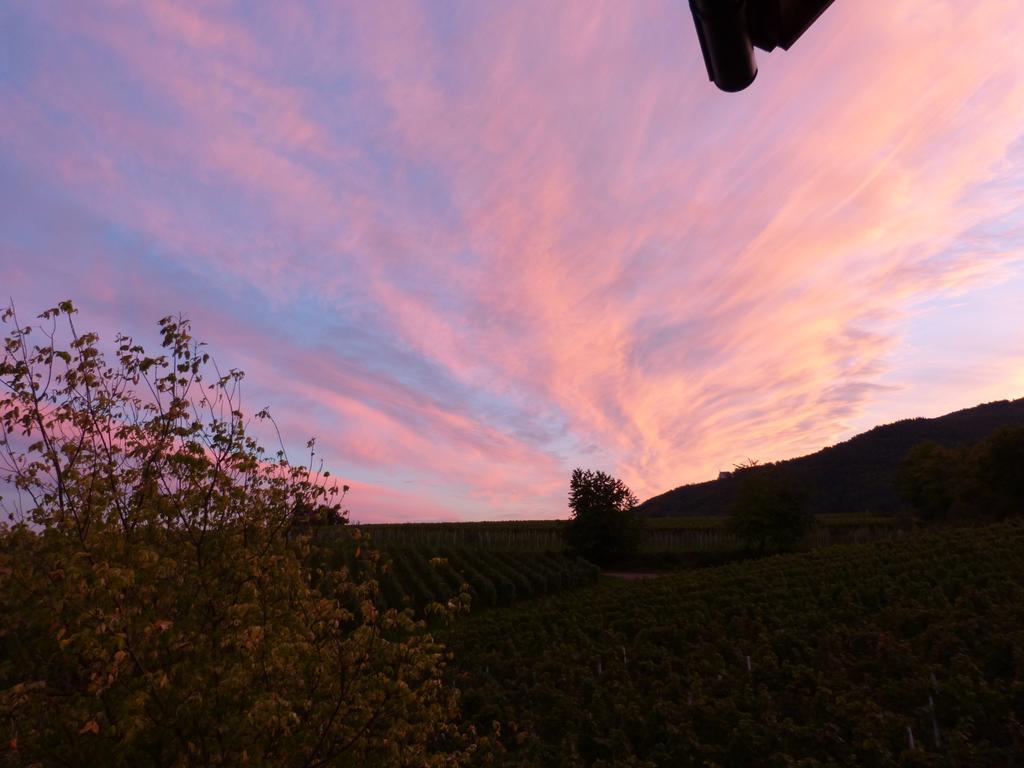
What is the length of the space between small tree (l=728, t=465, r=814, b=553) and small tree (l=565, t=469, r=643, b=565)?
911cm

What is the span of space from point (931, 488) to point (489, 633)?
226ft

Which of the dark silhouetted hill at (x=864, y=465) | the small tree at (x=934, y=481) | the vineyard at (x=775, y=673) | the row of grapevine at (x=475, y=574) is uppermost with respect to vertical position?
the dark silhouetted hill at (x=864, y=465)

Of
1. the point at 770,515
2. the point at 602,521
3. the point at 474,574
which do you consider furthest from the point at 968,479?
the point at 474,574

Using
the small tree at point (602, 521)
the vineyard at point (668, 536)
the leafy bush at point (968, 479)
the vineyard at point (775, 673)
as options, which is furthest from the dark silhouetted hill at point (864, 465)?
the vineyard at point (775, 673)

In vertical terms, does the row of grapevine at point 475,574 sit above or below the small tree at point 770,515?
below

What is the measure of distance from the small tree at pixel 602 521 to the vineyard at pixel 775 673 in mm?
26618

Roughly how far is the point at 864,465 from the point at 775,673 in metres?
139

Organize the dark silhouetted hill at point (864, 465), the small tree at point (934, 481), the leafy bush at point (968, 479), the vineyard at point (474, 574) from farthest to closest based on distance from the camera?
the dark silhouetted hill at point (864, 465) → the small tree at point (934, 481) → the leafy bush at point (968, 479) → the vineyard at point (474, 574)

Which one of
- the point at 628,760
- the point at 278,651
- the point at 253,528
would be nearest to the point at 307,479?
the point at 253,528

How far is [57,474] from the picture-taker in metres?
7.81

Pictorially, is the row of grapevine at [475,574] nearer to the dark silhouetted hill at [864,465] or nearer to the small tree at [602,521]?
the small tree at [602,521]

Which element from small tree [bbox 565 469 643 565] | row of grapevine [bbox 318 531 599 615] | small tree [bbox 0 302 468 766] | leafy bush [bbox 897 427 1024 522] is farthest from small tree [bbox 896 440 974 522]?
small tree [bbox 0 302 468 766]

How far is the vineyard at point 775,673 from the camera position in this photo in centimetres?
1216

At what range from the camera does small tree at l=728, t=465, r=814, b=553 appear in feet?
169
